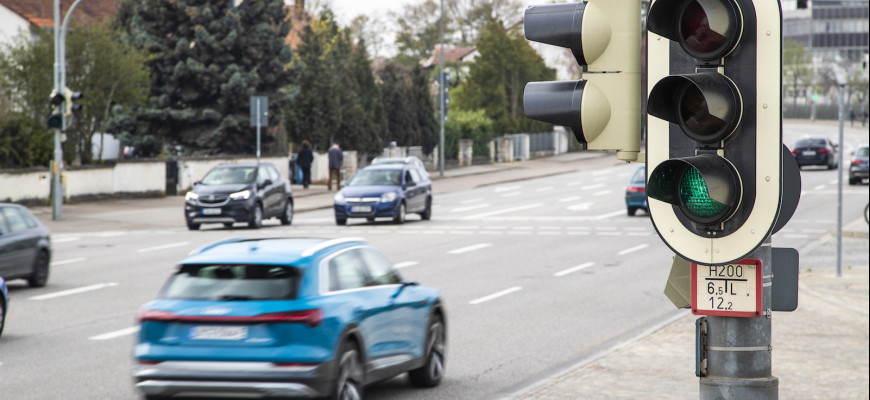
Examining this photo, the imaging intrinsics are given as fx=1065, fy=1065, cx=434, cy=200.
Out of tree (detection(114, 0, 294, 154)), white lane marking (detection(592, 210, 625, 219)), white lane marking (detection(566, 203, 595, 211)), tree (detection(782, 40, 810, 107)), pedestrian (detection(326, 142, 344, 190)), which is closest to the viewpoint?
white lane marking (detection(592, 210, 625, 219))

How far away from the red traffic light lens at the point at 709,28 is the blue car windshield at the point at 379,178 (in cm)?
2482

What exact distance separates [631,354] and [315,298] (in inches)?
163

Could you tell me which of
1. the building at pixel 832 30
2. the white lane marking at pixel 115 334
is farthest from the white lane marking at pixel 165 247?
the building at pixel 832 30

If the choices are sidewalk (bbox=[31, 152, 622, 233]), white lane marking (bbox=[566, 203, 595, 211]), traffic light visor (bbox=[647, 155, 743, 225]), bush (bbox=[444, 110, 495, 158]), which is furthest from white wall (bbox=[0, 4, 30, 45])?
traffic light visor (bbox=[647, 155, 743, 225])

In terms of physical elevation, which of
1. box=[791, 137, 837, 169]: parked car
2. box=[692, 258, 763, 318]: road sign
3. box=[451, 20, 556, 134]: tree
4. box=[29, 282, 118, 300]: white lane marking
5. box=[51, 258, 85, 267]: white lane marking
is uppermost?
box=[451, 20, 556, 134]: tree

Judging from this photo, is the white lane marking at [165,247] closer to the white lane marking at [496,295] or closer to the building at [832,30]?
the white lane marking at [496,295]

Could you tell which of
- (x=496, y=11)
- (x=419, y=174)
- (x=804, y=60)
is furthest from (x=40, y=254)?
(x=804, y=60)

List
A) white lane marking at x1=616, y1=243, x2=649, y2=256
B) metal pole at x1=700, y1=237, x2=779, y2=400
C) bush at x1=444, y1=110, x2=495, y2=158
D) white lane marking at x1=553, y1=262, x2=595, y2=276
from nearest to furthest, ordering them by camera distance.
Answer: metal pole at x1=700, y1=237, x2=779, y2=400 < white lane marking at x1=553, y1=262, x2=595, y2=276 < white lane marking at x1=616, y1=243, x2=649, y2=256 < bush at x1=444, y1=110, x2=495, y2=158

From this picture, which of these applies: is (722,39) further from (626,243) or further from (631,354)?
(626,243)

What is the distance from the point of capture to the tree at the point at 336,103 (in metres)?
45.0

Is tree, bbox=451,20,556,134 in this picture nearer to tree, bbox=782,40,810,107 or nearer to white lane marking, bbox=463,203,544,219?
white lane marking, bbox=463,203,544,219

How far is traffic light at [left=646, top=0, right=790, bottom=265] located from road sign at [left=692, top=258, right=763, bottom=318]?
14 centimetres

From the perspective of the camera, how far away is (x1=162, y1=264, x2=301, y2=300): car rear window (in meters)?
7.75

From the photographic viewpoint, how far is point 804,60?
127 meters
